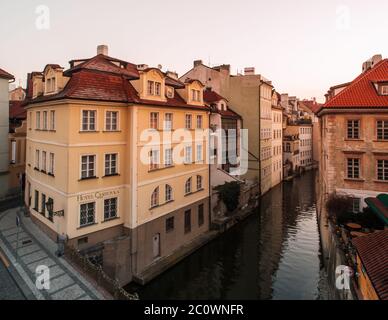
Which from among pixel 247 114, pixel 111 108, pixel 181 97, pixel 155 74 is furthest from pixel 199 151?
pixel 247 114

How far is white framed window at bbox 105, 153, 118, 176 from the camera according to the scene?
64.4 feet

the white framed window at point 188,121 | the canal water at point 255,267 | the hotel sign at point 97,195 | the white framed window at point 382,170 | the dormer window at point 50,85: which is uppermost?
the dormer window at point 50,85

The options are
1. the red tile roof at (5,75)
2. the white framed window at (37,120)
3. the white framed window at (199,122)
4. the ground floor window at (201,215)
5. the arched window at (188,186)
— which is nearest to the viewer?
the white framed window at (37,120)

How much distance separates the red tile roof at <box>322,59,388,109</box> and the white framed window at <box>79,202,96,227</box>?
63.0ft

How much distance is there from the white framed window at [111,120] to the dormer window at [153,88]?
295cm

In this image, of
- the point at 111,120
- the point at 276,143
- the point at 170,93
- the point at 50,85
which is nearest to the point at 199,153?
the point at 170,93

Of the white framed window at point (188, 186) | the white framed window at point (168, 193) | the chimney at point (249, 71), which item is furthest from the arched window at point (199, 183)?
the chimney at point (249, 71)

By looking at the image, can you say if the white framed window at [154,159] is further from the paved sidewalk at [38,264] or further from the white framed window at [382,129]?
the white framed window at [382,129]

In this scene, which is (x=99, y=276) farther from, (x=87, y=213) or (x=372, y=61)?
(x=372, y=61)

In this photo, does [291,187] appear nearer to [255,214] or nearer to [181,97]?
[255,214]

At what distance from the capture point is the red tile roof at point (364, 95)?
23.8 m

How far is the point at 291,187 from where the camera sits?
172 ft

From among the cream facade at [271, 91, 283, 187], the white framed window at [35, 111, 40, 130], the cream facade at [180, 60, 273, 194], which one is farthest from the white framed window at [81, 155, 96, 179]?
the cream facade at [271, 91, 283, 187]

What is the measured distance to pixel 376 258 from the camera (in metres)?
11.0
